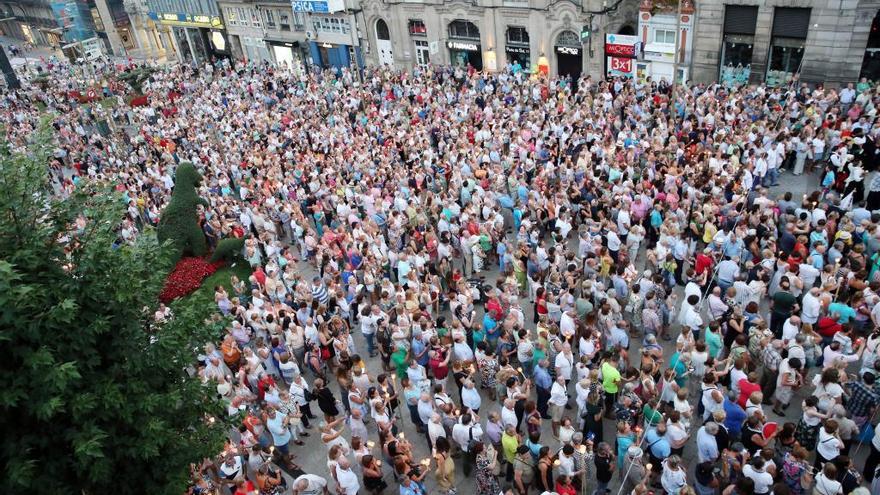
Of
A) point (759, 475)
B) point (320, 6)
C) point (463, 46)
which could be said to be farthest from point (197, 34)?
point (759, 475)

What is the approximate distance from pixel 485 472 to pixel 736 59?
23682 millimetres

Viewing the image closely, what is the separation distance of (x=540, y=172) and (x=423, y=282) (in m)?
5.76

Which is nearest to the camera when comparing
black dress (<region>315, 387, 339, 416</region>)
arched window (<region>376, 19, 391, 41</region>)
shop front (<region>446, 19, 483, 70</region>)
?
black dress (<region>315, 387, 339, 416</region>)

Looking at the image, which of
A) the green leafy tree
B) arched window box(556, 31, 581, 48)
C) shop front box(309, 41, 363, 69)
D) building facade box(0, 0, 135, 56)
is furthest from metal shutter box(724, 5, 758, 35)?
building facade box(0, 0, 135, 56)

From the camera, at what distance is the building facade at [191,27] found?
50438 mm

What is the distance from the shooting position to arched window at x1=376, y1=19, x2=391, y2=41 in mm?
38344

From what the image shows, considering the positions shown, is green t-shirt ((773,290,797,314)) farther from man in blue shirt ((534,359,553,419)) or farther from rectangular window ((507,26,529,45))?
rectangular window ((507,26,529,45))

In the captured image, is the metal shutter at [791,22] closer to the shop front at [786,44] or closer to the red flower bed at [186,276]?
the shop front at [786,44]

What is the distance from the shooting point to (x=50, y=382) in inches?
219

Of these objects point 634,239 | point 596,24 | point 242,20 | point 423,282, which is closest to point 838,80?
point 596,24

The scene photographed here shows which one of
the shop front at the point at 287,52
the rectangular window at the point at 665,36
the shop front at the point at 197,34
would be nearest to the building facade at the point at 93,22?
the shop front at the point at 197,34

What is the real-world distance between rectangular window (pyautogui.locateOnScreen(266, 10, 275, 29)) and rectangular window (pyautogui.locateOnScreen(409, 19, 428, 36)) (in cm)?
1360

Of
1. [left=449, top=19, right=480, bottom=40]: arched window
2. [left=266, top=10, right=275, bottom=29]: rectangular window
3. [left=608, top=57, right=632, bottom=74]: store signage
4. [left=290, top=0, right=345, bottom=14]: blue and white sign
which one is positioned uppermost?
[left=290, top=0, right=345, bottom=14]: blue and white sign

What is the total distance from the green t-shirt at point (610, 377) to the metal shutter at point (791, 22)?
20.3 meters
